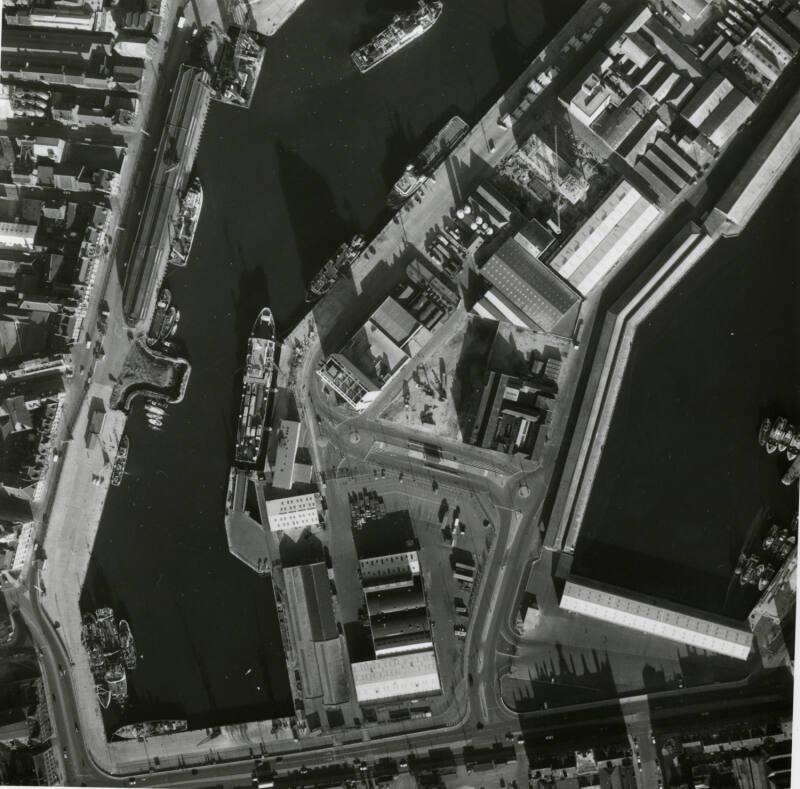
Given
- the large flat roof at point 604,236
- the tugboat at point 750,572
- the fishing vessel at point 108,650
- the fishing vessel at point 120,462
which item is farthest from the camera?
the fishing vessel at point 108,650

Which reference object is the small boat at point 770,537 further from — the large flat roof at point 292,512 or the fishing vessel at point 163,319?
the fishing vessel at point 163,319

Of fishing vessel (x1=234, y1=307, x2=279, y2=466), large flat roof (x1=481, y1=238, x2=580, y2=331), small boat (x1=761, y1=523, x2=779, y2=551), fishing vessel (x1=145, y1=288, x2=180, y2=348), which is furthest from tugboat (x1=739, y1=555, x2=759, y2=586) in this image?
fishing vessel (x1=145, y1=288, x2=180, y2=348)

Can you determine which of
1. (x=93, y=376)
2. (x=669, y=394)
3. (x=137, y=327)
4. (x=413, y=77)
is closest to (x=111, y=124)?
(x=137, y=327)

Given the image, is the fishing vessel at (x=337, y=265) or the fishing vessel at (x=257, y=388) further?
the fishing vessel at (x=257, y=388)

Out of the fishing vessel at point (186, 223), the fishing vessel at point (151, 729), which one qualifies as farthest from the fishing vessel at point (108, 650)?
the fishing vessel at point (186, 223)

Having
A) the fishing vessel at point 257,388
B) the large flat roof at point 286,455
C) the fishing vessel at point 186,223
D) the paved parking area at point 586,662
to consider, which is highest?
A: the fishing vessel at point 186,223

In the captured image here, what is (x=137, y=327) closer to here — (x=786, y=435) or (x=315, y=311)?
(x=315, y=311)

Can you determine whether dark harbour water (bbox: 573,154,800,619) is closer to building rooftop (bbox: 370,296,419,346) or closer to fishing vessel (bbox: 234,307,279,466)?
building rooftop (bbox: 370,296,419,346)
